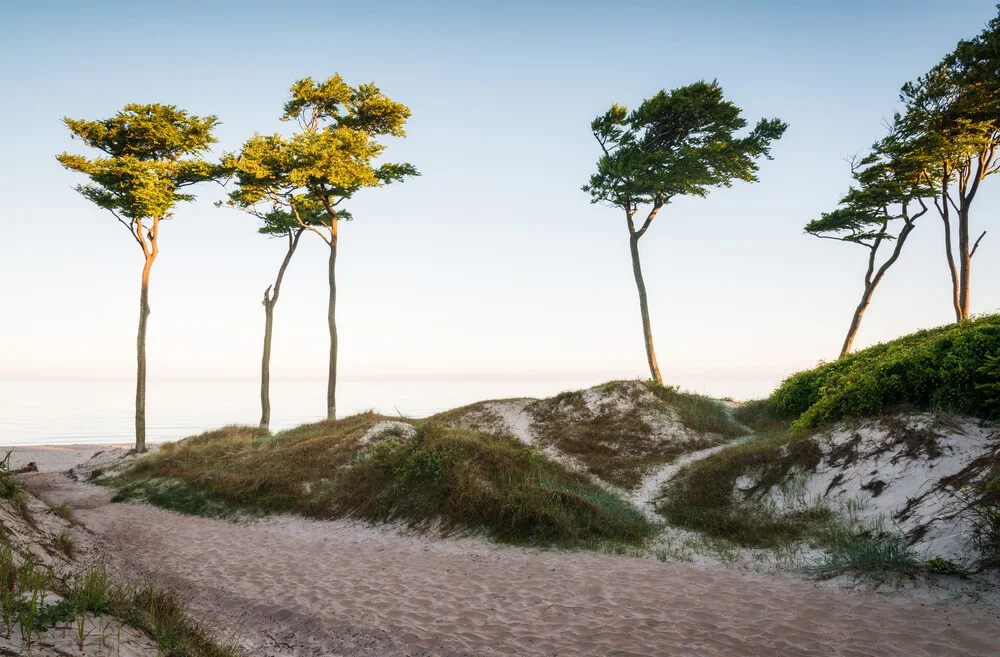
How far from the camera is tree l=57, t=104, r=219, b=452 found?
2472cm

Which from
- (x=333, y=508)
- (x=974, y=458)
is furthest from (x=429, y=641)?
(x=974, y=458)

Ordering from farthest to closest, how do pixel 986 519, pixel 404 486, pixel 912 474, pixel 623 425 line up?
pixel 623 425 → pixel 404 486 → pixel 912 474 → pixel 986 519

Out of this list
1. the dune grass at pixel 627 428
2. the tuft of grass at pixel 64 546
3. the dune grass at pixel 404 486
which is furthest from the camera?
the dune grass at pixel 627 428

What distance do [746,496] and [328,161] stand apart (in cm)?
2492

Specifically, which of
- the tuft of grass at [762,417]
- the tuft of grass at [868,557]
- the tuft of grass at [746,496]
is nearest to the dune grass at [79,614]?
the tuft of grass at [868,557]

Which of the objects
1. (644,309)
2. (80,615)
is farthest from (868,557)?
(644,309)

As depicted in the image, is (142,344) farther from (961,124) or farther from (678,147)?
(961,124)

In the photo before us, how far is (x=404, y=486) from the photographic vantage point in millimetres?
14125

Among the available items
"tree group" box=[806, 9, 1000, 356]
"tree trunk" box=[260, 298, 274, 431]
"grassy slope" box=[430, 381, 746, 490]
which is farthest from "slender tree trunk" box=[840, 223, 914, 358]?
"tree trunk" box=[260, 298, 274, 431]

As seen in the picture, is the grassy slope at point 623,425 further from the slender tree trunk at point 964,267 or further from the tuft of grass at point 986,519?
the slender tree trunk at point 964,267

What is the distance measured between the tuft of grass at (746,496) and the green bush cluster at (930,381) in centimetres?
160

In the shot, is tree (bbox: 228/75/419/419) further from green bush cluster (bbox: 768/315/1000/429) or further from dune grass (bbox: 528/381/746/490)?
green bush cluster (bbox: 768/315/1000/429)

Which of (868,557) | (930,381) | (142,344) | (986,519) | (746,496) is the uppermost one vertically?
(142,344)

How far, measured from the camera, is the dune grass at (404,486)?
1188 centimetres
